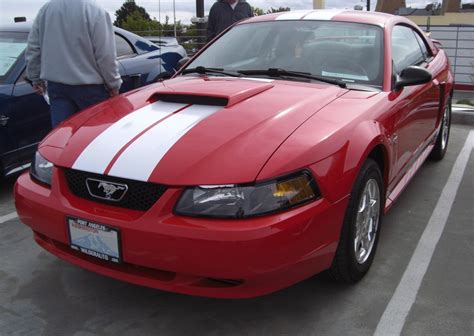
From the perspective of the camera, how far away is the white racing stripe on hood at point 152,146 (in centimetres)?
219

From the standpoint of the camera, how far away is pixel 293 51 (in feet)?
11.0

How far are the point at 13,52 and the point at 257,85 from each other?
2.68m

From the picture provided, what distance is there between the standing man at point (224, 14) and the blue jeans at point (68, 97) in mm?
2828

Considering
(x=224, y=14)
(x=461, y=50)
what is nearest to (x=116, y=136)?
(x=224, y=14)

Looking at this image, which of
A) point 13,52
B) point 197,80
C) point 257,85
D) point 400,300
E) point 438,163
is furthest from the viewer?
point 438,163

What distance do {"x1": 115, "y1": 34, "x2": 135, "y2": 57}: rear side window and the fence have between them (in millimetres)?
6730

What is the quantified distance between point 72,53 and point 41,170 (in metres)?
1.29

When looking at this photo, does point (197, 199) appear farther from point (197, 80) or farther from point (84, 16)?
point (84, 16)

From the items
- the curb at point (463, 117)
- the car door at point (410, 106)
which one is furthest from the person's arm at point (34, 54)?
the curb at point (463, 117)

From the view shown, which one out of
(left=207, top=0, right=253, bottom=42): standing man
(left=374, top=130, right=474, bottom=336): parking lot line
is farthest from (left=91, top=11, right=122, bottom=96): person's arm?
(left=207, top=0, right=253, bottom=42): standing man

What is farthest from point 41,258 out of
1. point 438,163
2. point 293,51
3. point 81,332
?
point 438,163

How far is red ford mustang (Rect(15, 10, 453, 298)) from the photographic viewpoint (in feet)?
6.81

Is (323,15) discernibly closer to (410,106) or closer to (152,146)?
(410,106)

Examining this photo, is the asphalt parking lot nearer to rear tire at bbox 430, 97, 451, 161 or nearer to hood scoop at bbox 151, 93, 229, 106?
hood scoop at bbox 151, 93, 229, 106
